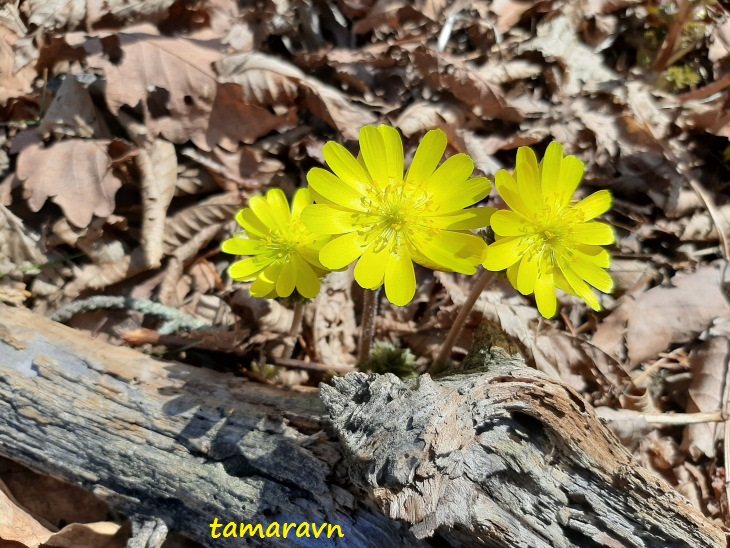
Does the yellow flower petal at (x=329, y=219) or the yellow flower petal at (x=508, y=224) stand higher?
the yellow flower petal at (x=508, y=224)

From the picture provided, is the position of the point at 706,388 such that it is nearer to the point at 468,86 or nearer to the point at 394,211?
the point at 394,211

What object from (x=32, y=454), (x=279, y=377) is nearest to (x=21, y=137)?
(x=32, y=454)

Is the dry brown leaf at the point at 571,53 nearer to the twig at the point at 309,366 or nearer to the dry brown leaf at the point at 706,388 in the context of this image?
the dry brown leaf at the point at 706,388

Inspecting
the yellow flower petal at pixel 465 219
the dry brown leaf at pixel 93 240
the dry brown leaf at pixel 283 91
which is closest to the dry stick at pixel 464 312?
the yellow flower petal at pixel 465 219

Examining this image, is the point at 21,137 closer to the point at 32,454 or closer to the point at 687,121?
the point at 32,454

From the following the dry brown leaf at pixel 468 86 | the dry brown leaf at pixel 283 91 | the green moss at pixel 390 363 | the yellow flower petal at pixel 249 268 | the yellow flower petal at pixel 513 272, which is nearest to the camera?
the yellow flower petal at pixel 513 272

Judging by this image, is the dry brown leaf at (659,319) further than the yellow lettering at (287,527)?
Yes

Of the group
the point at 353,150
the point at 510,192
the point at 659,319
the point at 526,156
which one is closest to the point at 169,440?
the point at 510,192
